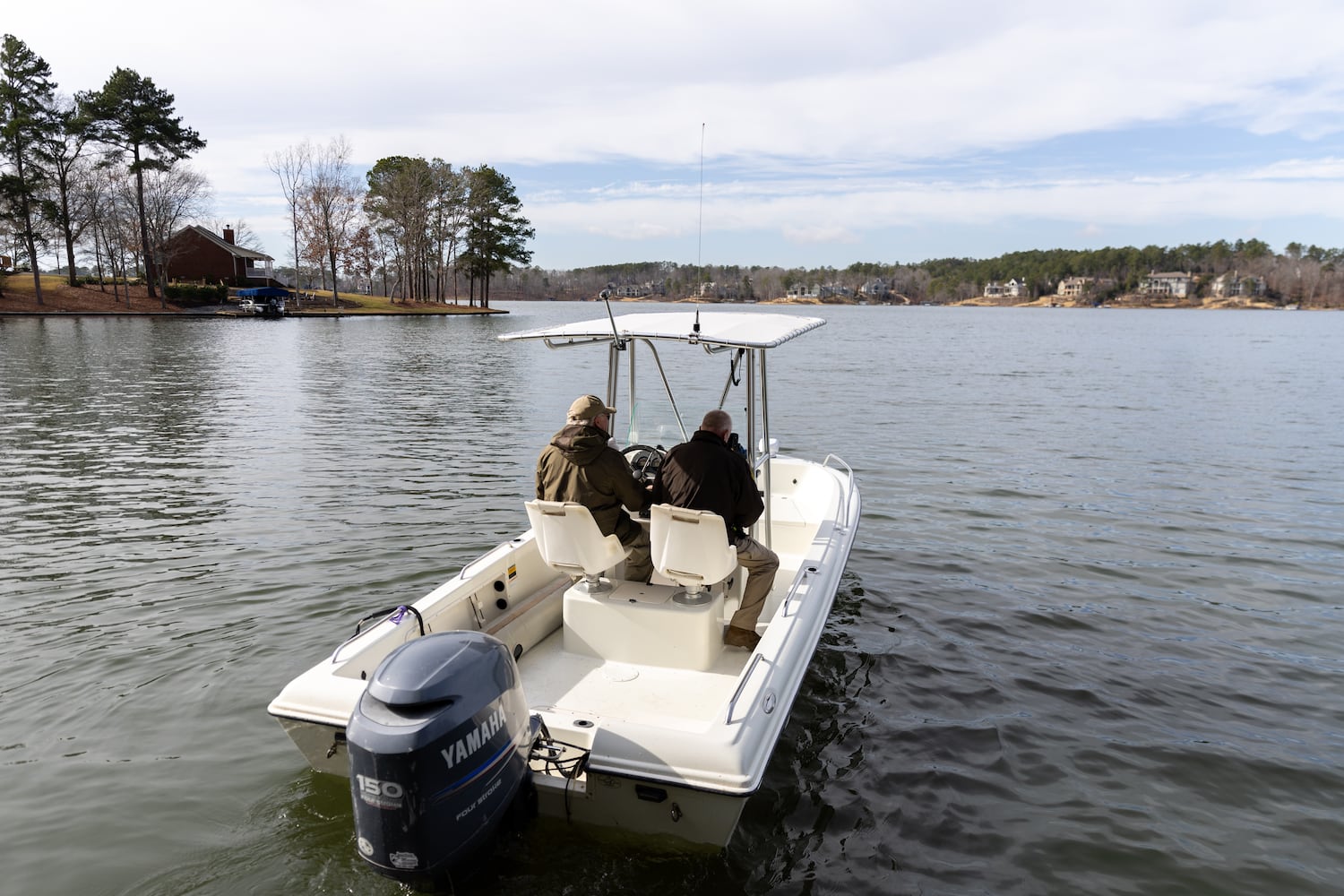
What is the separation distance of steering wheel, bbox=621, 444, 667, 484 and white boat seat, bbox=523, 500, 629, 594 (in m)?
1.14

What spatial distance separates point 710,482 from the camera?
184 inches

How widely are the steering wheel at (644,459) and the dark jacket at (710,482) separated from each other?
0.98 meters

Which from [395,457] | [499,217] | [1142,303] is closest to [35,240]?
[499,217]

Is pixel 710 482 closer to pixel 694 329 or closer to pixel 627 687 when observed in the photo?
pixel 694 329

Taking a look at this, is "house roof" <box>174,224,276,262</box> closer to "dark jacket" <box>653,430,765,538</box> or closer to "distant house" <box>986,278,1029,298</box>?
"dark jacket" <box>653,430,765,538</box>

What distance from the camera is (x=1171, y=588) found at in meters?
7.69

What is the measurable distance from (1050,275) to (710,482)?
522 ft

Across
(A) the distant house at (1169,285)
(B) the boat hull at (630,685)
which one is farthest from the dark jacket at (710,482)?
(A) the distant house at (1169,285)

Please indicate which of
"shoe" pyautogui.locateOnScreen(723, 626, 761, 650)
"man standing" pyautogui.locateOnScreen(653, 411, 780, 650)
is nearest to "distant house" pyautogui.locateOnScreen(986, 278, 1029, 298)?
"shoe" pyautogui.locateOnScreen(723, 626, 761, 650)

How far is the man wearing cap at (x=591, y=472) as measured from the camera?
15.3 ft

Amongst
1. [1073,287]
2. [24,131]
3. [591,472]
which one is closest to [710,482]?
[591,472]

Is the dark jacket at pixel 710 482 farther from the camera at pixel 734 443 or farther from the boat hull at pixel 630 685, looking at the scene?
the boat hull at pixel 630 685

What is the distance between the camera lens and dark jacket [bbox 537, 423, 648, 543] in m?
4.65

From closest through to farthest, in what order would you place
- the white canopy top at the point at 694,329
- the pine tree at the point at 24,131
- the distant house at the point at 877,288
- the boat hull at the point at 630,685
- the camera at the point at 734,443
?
1. the boat hull at the point at 630,685
2. the white canopy top at the point at 694,329
3. the camera at the point at 734,443
4. the pine tree at the point at 24,131
5. the distant house at the point at 877,288
